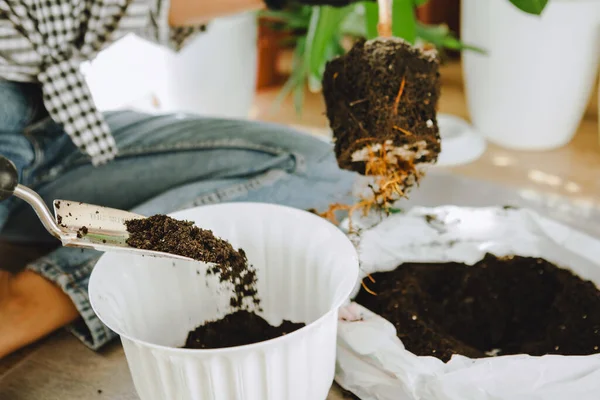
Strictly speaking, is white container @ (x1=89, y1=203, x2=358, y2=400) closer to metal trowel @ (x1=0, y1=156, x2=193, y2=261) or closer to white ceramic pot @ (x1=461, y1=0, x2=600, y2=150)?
metal trowel @ (x1=0, y1=156, x2=193, y2=261)

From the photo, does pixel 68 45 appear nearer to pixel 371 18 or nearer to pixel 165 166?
pixel 165 166

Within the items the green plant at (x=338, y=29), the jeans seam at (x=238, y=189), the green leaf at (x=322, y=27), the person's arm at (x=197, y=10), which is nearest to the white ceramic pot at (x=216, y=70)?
the green plant at (x=338, y=29)

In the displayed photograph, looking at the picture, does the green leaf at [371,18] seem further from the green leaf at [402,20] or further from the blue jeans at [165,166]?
the blue jeans at [165,166]

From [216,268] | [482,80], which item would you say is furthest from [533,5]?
[482,80]

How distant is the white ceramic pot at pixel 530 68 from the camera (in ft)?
4.12

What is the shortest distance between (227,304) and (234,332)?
0.07 metres

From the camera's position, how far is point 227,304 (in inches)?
27.5

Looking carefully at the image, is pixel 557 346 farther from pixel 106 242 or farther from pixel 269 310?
pixel 106 242

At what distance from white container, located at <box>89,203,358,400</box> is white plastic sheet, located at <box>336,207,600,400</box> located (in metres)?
0.05

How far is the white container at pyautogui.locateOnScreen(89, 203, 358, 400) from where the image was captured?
0.50 meters

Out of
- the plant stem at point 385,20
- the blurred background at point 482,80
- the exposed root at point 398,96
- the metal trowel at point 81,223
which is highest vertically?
the plant stem at point 385,20

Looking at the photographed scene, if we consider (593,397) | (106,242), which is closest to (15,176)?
(106,242)

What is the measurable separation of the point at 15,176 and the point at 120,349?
325mm

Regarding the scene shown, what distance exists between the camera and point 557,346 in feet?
2.11
